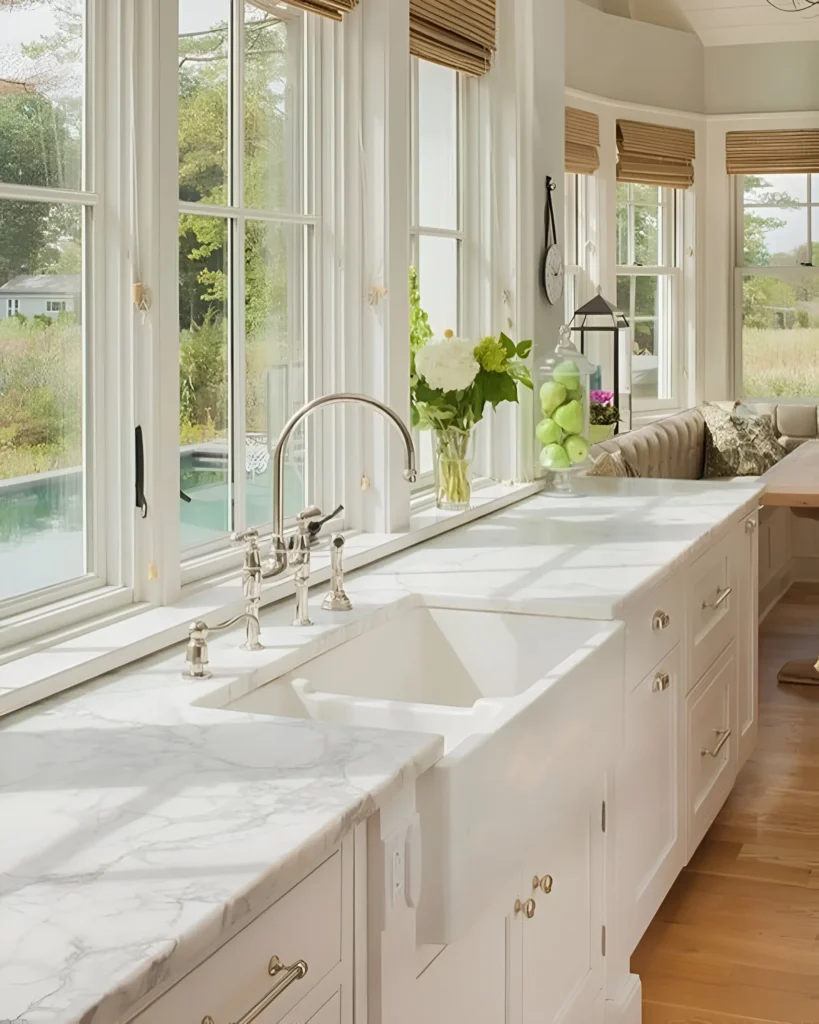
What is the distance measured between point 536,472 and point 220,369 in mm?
1530

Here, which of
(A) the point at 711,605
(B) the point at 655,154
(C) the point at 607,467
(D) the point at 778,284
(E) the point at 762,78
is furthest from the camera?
(D) the point at 778,284

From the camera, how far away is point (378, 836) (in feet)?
5.06

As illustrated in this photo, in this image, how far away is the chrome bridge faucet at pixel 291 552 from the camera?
7.00ft

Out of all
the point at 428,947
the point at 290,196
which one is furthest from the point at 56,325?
the point at 428,947

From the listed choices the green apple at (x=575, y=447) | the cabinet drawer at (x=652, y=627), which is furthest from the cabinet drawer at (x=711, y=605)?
the green apple at (x=575, y=447)

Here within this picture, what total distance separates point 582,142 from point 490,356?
11.2 ft

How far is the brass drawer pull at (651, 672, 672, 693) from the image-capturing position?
9.21ft

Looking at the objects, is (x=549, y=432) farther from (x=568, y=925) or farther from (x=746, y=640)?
(x=568, y=925)

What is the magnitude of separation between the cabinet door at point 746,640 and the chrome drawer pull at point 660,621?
32.4 inches

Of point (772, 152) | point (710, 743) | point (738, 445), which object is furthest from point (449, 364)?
point (772, 152)

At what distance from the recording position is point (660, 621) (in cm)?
279

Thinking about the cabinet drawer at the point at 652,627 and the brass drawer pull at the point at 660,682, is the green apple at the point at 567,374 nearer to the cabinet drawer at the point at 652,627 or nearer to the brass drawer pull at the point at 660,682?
the cabinet drawer at the point at 652,627

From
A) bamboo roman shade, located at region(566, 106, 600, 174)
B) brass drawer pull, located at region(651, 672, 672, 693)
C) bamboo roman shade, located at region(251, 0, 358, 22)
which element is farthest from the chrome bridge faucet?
bamboo roman shade, located at region(566, 106, 600, 174)

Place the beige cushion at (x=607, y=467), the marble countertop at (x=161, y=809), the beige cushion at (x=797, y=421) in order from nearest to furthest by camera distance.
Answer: the marble countertop at (x=161, y=809) < the beige cushion at (x=607, y=467) < the beige cushion at (x=797, y=421)
